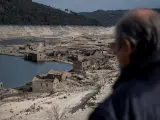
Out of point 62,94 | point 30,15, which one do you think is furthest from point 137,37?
point 30,15

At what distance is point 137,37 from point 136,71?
0.39ft

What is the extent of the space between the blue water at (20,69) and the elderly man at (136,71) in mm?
31961

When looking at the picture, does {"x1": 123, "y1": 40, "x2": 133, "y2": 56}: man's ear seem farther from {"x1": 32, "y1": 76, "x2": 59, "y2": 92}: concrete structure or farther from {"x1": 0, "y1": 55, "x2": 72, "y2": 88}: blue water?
{"x1": 0, "y1": 55, "x2": 72, "y2": 88}: blue water

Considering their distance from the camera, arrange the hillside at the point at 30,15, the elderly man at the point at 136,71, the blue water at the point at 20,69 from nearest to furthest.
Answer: the elderly man at the point at 136,71, the blue water at the point at 20,69, the hillside at the point at 30,15

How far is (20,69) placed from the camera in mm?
43219

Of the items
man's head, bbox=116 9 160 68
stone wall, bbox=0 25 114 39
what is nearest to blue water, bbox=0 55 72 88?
man's head, bbox=116 9 160 68

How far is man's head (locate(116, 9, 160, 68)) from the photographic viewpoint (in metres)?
1.33

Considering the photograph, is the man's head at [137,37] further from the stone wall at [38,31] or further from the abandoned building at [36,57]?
the stone wall at [38,31]

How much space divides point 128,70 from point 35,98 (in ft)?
64.8

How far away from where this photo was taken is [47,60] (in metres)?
47.1

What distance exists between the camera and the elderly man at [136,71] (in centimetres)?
125

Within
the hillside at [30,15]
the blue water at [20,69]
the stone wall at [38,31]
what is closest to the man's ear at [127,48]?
the blue water at [20,69]

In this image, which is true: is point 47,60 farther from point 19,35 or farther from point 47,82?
point 19,35

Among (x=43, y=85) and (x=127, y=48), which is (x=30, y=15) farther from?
(x=127, y=48)
